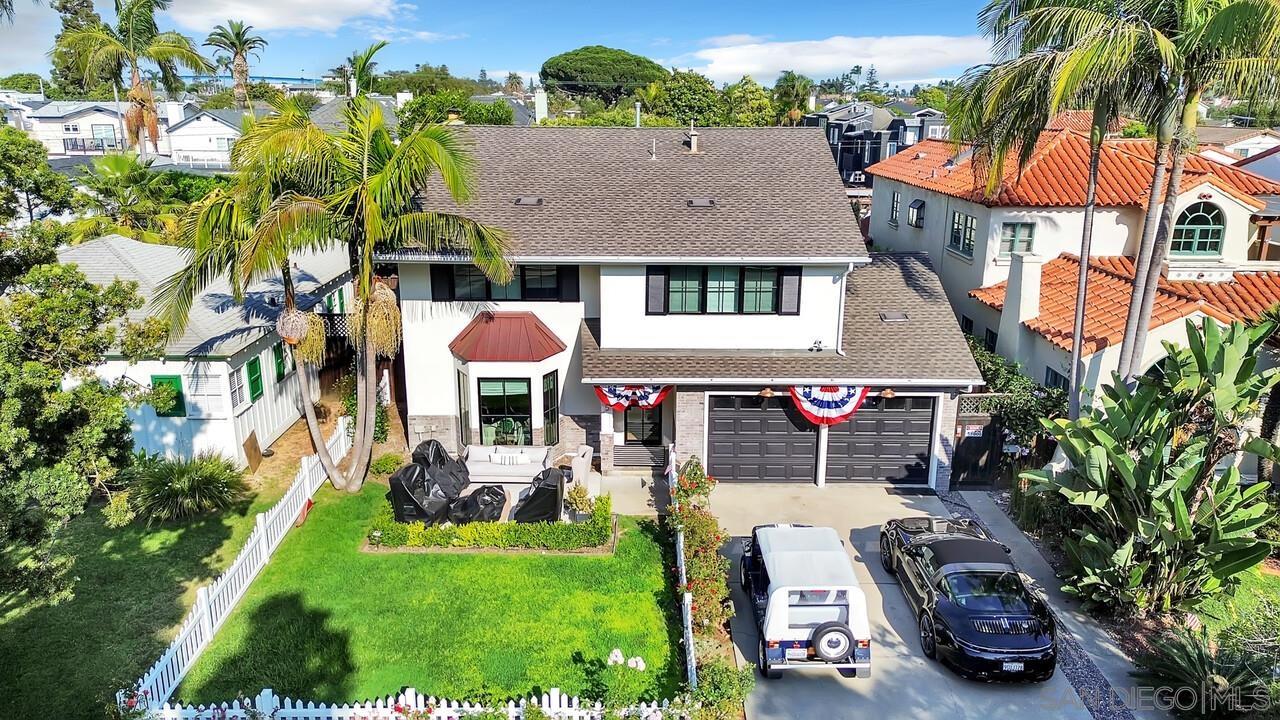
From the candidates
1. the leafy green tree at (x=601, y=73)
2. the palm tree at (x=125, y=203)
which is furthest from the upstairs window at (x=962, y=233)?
the leafy green tree at (x=601, y=73)

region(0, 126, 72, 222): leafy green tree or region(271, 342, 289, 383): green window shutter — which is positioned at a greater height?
region(0, 126, 72, 222): leafy green tree

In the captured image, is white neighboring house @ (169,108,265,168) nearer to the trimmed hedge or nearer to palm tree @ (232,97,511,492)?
palm tree @ (232,97,511,492)

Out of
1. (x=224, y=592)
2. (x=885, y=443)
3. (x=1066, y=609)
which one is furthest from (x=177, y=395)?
(x=1066, y=609)

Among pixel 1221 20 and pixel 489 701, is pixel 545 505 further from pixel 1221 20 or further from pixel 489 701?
pixel 1221 20

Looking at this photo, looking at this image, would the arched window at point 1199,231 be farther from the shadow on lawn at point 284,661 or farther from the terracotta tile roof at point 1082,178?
the shadow on lawn at point 284,661

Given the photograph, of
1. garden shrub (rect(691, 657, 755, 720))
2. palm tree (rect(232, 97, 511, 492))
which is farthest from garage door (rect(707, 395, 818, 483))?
garden shrub (rect(691, 657, 755, 720))

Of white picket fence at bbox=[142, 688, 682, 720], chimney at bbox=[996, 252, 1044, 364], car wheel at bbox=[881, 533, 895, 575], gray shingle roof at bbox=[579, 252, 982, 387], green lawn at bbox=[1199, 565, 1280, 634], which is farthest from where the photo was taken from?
chimney at bbox=[996, 252, 1044, 364]
